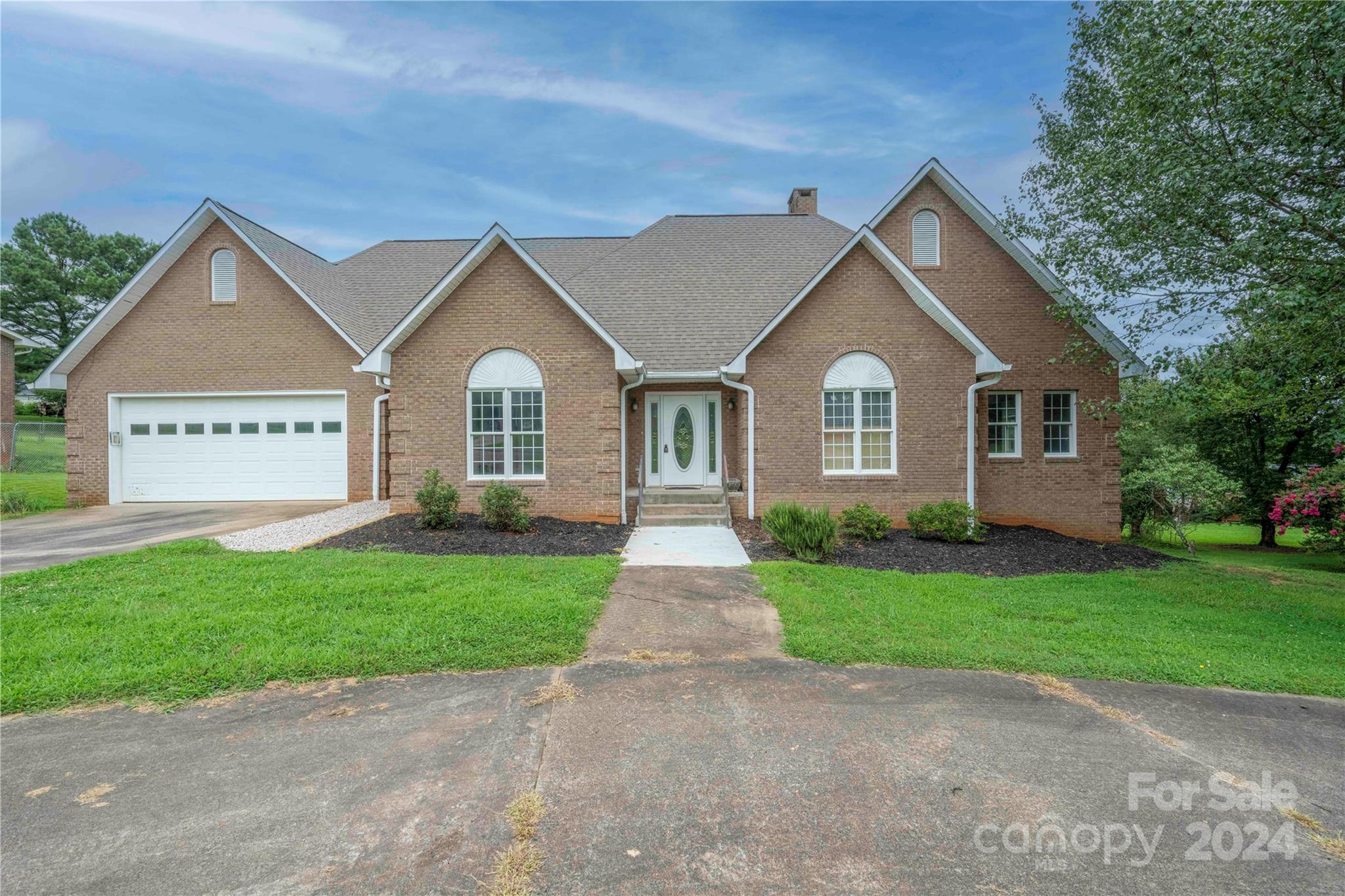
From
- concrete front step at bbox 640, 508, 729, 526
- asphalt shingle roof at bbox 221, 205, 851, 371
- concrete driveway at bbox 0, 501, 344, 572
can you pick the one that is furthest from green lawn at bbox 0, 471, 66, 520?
concrete front step at bbox 640, 508, 729, 526

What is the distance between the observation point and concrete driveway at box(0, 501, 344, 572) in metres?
9.62

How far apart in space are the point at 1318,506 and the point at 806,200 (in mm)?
14927

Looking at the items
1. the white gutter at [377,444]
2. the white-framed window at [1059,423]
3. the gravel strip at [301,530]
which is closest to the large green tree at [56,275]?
the white gutter at [377,444]

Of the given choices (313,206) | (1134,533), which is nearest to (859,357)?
(1134,533)

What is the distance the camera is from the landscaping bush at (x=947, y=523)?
11211 mm

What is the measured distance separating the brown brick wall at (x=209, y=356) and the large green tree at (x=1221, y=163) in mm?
16098

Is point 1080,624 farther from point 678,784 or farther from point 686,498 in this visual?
point 686,498

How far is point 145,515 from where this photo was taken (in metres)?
13.6

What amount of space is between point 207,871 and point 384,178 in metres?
Result: 21.0

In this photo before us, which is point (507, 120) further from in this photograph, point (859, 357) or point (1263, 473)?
point (1263, 473)

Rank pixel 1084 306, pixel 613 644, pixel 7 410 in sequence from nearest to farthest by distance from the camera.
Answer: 1. pixel 613 644
2. pixel 1084 306
3. pixel 7 410

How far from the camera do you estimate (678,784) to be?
3.35 meters

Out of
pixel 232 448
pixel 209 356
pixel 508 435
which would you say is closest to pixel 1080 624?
pixel 508 435

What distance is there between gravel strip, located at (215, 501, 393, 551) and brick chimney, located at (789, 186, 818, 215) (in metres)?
15.0
